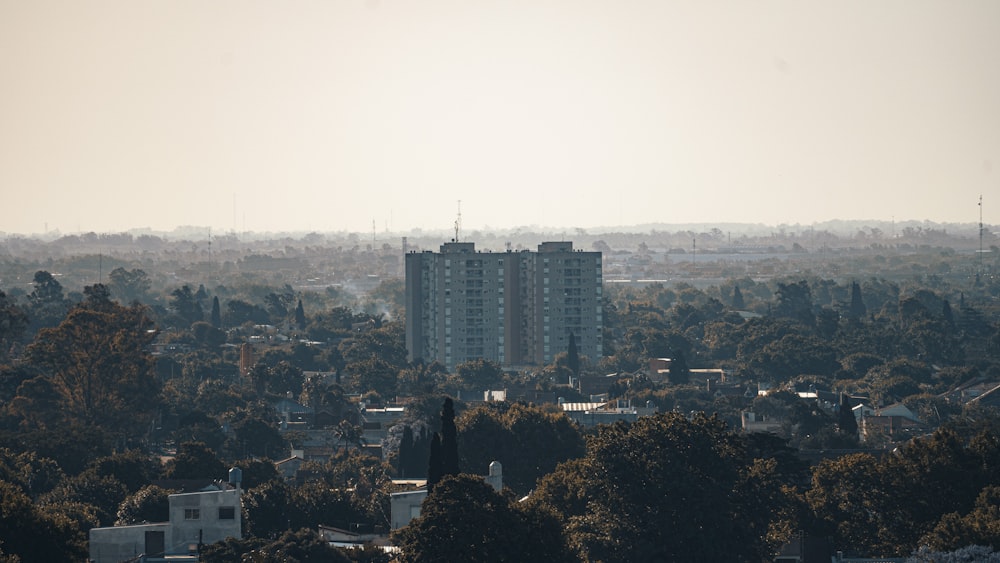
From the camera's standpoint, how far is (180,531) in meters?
42.5

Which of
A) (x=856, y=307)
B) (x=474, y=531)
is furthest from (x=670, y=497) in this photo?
(x=856, y=307)

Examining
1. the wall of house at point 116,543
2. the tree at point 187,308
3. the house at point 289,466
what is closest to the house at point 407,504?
the wall of house at point 116,543

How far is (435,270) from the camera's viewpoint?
120 m

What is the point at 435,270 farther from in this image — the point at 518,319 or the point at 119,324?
the point at 119,324

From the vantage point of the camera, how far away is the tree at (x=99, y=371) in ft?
Answer: 251

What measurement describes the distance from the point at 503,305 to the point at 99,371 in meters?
42.5

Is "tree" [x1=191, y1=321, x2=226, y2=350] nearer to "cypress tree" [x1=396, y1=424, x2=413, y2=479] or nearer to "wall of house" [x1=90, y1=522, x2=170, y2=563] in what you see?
"cypress tree" [x1=396, y1=424, x2=413, y2=479]

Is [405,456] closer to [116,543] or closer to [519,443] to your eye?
[519,443]

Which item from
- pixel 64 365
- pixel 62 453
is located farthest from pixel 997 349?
pixel 62 453

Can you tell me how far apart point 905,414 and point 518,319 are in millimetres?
43625

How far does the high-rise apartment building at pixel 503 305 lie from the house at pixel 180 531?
7347cm

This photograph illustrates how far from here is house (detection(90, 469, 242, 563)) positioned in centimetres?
4194

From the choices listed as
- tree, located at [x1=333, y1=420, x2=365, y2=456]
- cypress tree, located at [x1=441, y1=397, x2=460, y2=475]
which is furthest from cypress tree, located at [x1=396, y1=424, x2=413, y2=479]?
cypress tree, located at [x1=441, y1=397, x2=460, y2=475]

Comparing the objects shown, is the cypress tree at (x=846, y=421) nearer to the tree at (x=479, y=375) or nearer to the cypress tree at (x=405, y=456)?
the cypress tree at (x=405, y=456)
